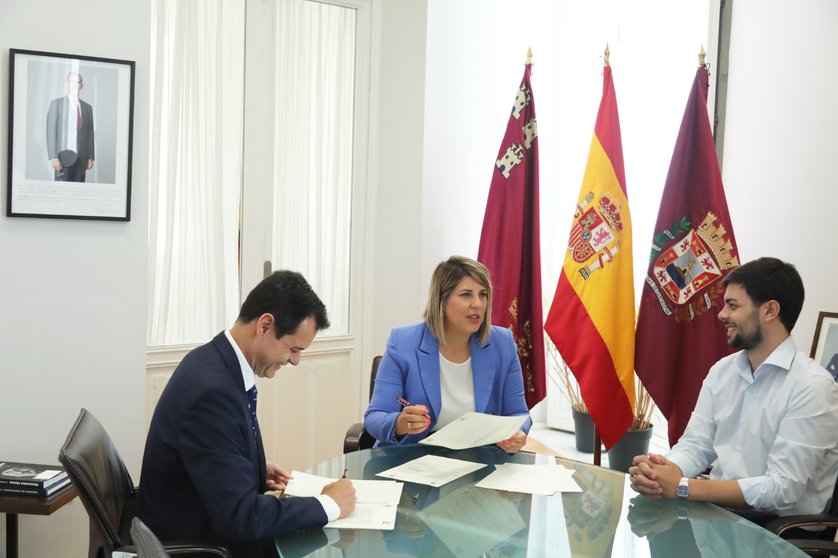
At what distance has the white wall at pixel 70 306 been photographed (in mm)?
2896

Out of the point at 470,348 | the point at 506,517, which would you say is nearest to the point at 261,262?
the point at 470,348

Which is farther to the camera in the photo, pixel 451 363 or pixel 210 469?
pixel 451 363

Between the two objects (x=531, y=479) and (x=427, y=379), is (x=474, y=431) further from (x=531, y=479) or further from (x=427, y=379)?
(x=427, y=379)

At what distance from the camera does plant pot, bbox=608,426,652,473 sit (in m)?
4.31

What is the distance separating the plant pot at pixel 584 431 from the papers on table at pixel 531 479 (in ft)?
8.24

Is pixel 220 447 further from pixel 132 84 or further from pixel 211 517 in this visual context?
pixel 132 84

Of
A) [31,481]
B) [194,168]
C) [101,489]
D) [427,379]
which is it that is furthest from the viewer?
[194,168]

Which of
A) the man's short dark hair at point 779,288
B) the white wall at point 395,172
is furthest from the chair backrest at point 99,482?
the white wall at point 395,172

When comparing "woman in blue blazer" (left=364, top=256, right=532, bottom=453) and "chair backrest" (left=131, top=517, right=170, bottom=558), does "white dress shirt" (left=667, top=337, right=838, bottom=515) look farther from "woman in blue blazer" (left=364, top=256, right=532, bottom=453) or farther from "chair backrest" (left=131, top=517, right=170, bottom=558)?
"chair backrest" (left=131, top=517, right=170, bottom=558)

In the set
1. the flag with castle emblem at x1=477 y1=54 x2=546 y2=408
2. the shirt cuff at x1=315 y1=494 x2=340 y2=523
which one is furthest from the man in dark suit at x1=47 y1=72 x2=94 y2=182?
the flag with castle emblem at x1=477 y1=54 x2=546 y2=408

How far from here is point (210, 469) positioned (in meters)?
1.80

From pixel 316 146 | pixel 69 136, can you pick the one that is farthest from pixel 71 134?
pixel 316 146

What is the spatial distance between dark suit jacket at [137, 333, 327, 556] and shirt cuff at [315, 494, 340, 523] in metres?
0.02

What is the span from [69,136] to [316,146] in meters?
1.43
